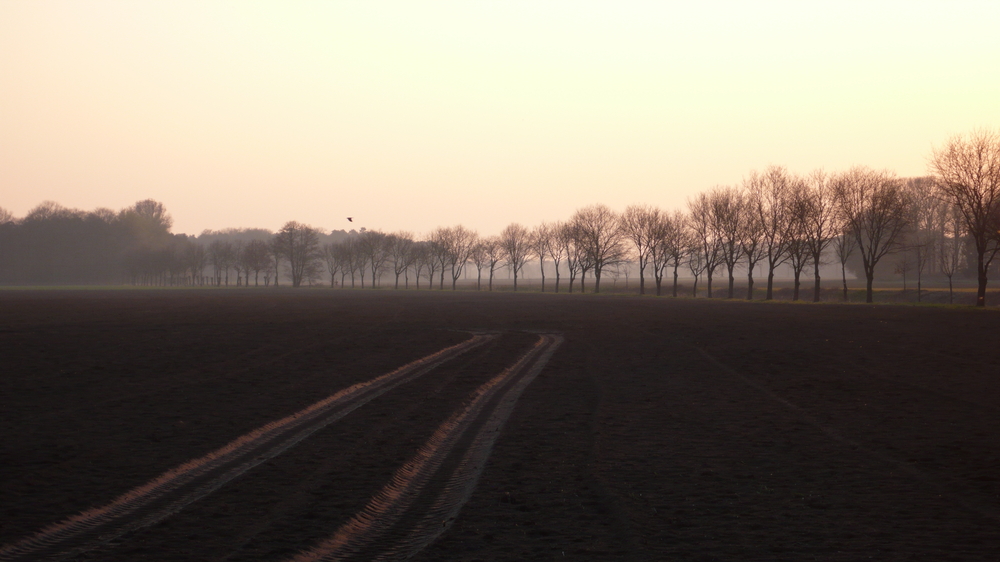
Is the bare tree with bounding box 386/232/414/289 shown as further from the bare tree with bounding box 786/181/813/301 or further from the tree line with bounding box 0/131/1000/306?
the bare tree with bounding box 786/181/813/301

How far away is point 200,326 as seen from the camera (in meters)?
32.9

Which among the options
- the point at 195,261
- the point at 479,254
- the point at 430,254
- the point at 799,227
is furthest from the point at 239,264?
the point at 799,227

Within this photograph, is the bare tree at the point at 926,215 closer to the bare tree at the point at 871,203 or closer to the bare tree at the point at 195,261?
the bare tree at the point at 871,203

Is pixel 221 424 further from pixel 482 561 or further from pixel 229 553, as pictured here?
pixel 482 561

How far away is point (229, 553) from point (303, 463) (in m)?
3.31

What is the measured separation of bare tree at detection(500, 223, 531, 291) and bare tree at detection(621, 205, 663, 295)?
95.1ft

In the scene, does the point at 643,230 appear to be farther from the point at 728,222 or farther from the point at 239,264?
the point at 239,264

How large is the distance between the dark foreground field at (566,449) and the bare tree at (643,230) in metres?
75.7

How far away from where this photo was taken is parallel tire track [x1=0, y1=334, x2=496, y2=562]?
6.62 metres

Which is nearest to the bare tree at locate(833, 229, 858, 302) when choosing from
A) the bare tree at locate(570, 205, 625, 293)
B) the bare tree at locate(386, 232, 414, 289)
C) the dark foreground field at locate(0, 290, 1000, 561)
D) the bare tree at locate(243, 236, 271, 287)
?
the bare tree at locate(570, 205, 625, 293)

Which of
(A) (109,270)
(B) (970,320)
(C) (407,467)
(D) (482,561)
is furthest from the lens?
(A) (109,270)

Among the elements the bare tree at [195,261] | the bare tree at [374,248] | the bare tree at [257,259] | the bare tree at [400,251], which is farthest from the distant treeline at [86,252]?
the bare tree at [400,251]

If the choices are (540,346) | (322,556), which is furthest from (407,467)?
(540,346)

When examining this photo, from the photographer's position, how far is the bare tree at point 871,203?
64.4 m
